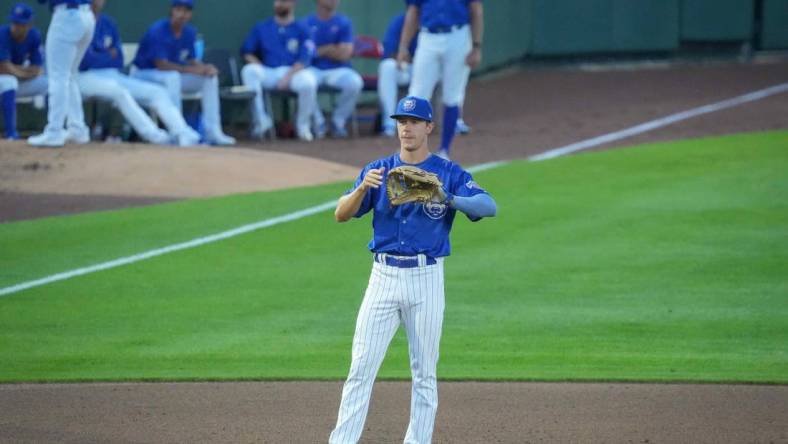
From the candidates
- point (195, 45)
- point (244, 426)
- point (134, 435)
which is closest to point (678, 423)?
point (244, 426)

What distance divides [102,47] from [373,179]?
9.91 m

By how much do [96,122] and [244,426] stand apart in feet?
33.0

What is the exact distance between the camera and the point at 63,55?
527 inches

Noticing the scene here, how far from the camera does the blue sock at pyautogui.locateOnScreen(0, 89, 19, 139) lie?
13.9m

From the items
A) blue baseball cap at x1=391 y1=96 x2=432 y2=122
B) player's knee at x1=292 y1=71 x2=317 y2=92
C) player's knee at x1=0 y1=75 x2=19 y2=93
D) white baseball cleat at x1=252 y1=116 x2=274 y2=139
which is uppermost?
blue baseball cap at x1=391 y1=96 x2=432 y2=122

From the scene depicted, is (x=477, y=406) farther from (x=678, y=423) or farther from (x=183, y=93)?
(x=183, y=93)

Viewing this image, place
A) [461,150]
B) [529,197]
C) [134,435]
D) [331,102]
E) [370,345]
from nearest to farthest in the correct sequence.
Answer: [370,345] → [134,435] → [529,197] → [461,150] → [331,102]

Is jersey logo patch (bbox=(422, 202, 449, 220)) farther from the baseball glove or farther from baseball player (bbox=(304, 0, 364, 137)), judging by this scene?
baseball player (bbox=(304, 0, 364, 137))

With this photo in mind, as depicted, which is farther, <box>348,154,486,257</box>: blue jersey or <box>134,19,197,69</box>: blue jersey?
<box>134,19,197,69</box>: blue jersey

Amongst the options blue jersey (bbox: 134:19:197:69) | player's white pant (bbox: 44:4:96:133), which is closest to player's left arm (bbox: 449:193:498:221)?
player's white pant (bbox: 44:4:96:133)

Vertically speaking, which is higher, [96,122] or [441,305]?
[441,305]

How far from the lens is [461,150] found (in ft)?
49.5

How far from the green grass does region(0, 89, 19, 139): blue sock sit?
2.74 m

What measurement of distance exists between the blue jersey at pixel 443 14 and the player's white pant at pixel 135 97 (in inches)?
129
